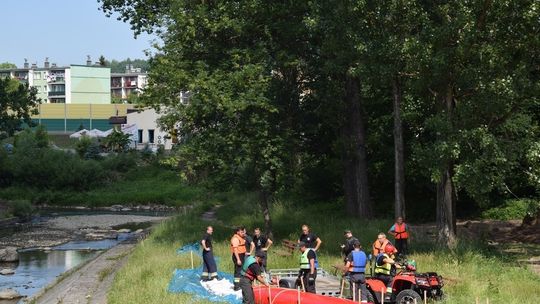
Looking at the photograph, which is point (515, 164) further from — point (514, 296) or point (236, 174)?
point (236, 174)

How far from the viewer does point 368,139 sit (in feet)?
112

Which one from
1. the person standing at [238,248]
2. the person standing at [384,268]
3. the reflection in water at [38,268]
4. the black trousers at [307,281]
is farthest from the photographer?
the reflection in water at [38,268]

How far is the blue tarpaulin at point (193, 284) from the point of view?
1811 cm

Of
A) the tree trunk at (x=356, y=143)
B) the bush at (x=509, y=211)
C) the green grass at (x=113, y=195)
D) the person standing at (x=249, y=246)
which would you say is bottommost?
the person standing at (x=249, y=246)

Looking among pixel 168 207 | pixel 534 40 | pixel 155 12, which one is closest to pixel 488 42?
pixel 534 40

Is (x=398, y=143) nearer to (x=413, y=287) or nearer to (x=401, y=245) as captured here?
(x=401, y=245)

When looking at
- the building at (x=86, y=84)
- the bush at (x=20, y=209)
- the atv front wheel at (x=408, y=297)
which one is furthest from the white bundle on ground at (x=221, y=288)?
the building at (x=86, y=84)

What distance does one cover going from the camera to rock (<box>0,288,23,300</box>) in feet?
84.0

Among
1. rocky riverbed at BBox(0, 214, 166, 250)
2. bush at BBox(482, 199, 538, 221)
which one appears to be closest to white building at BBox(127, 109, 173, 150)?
rocky riverbed at BBox(0, 214, 166, 250)

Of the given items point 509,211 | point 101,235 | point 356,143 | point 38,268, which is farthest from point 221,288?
point 101,235

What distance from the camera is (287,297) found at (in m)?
16.5

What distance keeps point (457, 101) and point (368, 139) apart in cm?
969

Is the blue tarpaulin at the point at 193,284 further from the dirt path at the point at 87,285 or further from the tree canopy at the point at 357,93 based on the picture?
the tree canopy at the point at 357,93

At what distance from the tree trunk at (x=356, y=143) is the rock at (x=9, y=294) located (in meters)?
14.4
